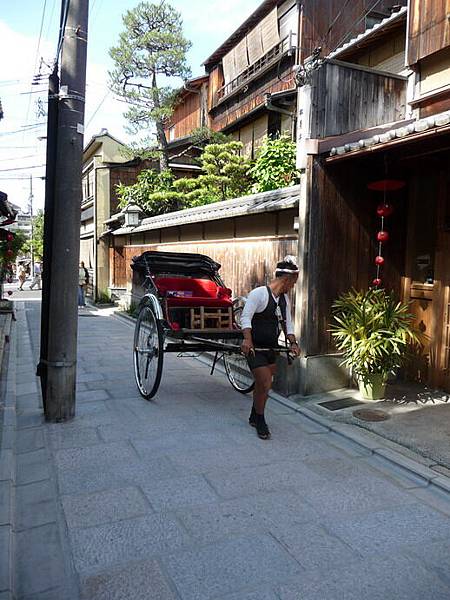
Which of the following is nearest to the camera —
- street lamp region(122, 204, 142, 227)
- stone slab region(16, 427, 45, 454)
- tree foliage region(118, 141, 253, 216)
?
stone slab region(16, 427, 45, 454)

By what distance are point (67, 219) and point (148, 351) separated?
2.08 m

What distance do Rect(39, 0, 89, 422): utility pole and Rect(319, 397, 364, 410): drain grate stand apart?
3220 mm

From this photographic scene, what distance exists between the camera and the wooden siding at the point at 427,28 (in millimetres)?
7094

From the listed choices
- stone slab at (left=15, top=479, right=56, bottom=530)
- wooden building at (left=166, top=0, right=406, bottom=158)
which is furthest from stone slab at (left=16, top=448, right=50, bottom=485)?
wooden building at (left=166, top=0, right=406, bottom=158)

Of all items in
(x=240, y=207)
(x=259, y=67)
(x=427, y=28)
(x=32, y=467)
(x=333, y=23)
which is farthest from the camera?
(x=259, y=67)

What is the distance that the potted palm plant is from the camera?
6316 millimetres

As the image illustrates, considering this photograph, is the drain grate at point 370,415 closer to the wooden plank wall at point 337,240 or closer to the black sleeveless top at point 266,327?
the wooden plank wall at point 337,240

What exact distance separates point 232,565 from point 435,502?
6.28 ft

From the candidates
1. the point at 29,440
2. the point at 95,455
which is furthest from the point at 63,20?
the point at 95,455

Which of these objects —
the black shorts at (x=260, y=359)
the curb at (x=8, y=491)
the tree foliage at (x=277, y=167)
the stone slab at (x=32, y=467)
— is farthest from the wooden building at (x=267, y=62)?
the stone slab at (x=32, y=467)

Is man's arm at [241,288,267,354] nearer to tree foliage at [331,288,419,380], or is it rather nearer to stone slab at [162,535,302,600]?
tree foliage at [331,288,419,380]

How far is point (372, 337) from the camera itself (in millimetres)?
6305

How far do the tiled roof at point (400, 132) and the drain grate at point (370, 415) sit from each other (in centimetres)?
322

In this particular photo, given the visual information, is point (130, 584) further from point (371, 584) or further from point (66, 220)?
point (66, 220)
